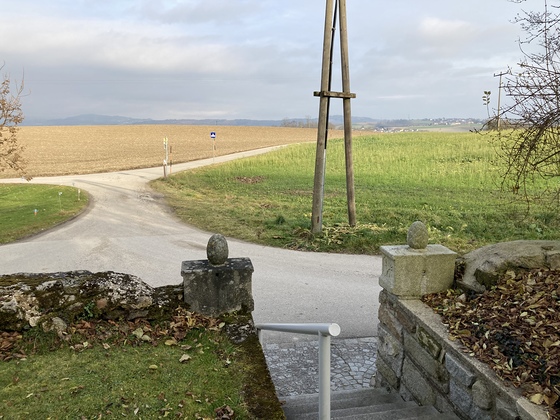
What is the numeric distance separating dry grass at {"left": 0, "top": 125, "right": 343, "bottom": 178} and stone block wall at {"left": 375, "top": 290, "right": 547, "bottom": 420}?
86.3 feet

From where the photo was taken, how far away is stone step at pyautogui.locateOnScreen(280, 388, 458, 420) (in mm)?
3635

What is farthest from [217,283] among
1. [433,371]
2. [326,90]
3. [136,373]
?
[326,90]

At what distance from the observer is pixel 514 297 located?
12.9ft

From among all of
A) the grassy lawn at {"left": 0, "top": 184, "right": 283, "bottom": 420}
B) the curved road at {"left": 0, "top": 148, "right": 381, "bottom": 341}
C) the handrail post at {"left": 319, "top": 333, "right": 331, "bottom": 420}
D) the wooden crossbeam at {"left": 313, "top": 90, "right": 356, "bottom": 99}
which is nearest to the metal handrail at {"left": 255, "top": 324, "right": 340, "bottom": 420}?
the handrail post at {"left": 319, "top": 333, "right": 331, "bottom": 420}

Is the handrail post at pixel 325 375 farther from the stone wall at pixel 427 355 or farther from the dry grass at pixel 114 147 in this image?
the dry grass at pixel 114 147

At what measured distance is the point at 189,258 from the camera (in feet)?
33.6

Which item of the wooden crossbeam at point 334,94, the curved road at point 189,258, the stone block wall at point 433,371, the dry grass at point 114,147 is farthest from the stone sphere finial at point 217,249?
the dry grass at point 114,147

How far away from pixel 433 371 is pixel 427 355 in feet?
0.49

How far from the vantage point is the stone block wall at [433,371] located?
9.91ft

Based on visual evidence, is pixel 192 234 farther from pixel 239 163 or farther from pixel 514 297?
pixel 239 163

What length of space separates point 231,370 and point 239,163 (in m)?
26.1

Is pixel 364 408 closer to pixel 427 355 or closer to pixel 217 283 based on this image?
pixel 427 355

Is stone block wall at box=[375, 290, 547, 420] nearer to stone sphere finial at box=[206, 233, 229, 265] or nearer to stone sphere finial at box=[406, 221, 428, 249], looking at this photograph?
stone sphere finial at box=[406, 221, 428, 249]

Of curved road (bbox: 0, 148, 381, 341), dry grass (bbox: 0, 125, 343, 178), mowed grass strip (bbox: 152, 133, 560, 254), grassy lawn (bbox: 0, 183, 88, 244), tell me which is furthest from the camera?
dry grass (bbox: 0, 125, 343, 178)
